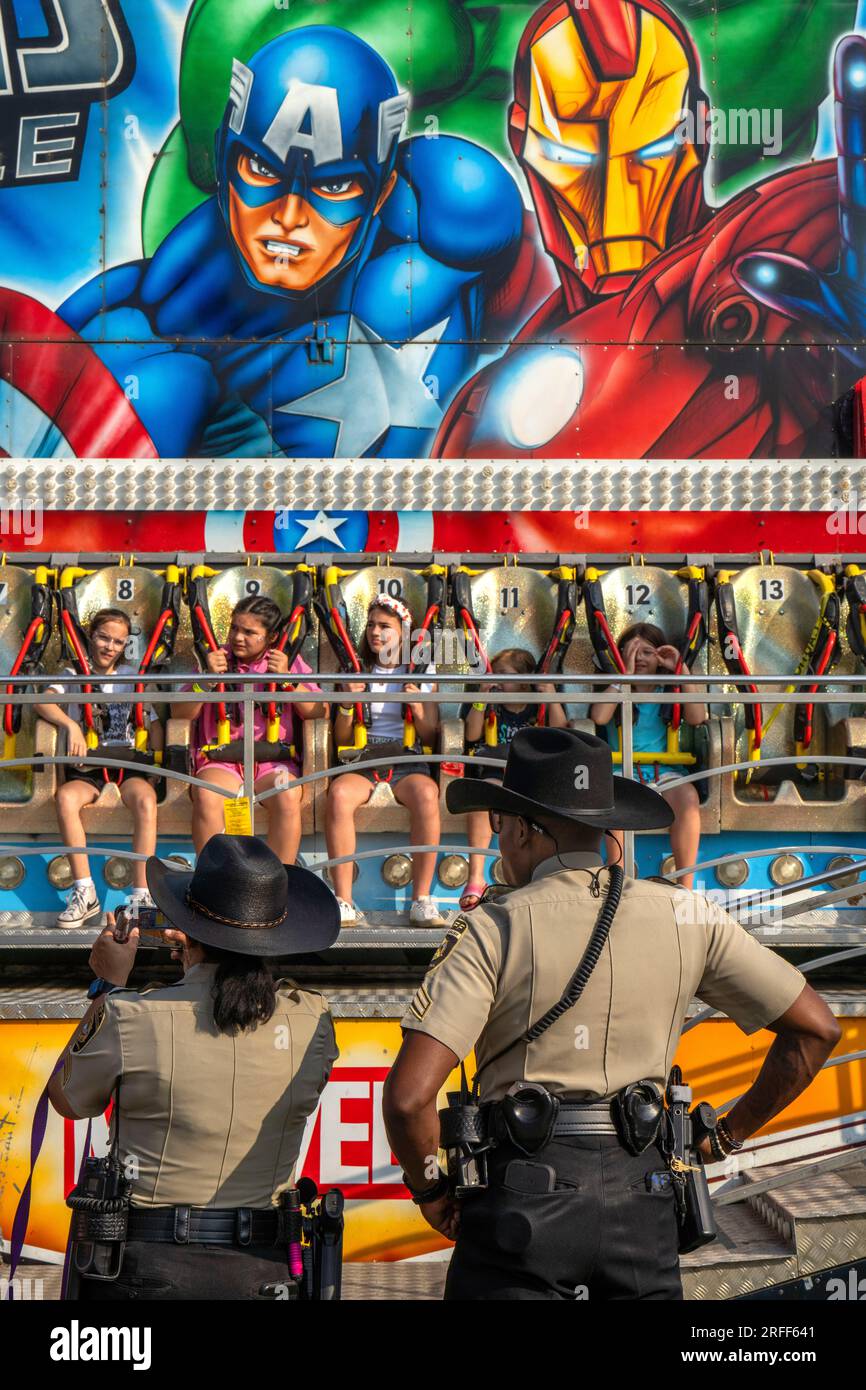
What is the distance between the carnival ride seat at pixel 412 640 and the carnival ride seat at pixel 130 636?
66cm

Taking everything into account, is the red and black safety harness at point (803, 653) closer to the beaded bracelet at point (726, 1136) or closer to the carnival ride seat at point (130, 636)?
the carnival ride seat at point (130, 636)

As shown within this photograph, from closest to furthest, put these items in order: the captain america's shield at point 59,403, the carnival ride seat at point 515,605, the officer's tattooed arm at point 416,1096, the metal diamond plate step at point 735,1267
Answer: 1. the officer's tattooed arm at point 416,1096
2. the metal diamond plate step at point 735,1267
3. the carnival ride seat at point 515,605
4. the captain america's shield at point 59,403

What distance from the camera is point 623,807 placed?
2984 mm

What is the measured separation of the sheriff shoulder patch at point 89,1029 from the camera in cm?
264

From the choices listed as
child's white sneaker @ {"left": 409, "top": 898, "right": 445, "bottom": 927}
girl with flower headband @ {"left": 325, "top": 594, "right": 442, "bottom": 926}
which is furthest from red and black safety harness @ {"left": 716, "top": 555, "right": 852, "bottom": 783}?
child's white sneaker @ {"left": 409, "top": 898, "right": 445, "bottom": 927}

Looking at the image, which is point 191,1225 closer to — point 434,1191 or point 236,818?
point 434,1191

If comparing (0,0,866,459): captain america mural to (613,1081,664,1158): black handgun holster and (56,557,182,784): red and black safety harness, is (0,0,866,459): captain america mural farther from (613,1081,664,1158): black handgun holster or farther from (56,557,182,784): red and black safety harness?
(613,1081,664,1158): black handgun holster

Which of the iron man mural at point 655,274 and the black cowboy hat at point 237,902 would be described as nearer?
the black cowboy hat at point 237,902

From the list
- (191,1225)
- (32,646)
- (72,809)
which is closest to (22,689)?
(32,646)

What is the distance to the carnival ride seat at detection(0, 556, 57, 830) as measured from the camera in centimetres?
572

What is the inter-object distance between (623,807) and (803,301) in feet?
17.6

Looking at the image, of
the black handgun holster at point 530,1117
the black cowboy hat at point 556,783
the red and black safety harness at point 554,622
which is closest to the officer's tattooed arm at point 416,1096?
the black handgun holster at point 530,1117

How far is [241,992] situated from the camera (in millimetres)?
2629

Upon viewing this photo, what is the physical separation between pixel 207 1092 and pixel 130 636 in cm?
410
